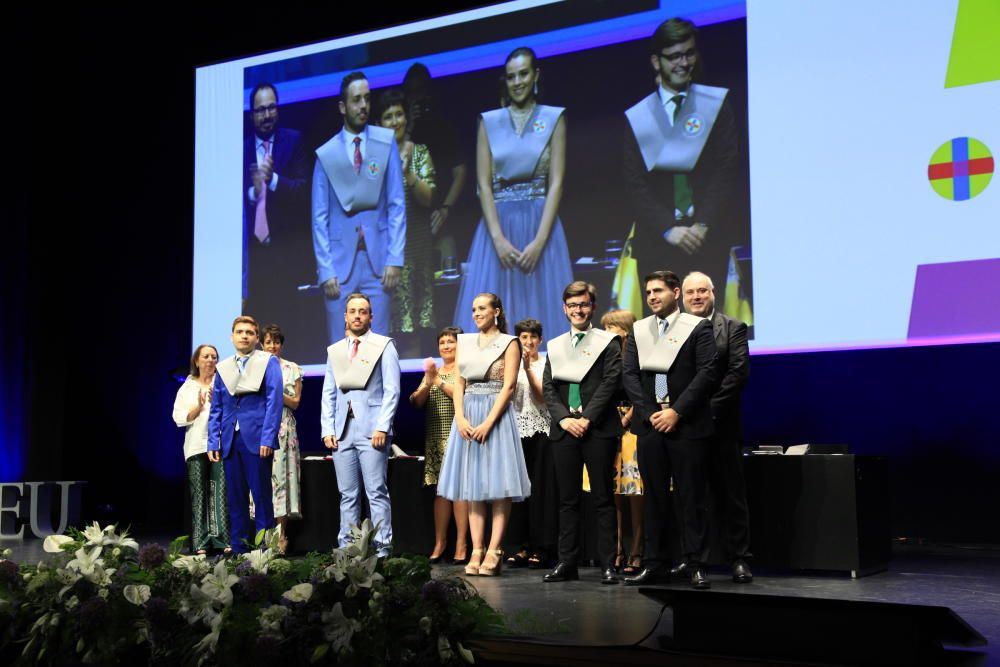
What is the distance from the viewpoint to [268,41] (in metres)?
7.47

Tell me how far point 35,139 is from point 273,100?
2.13 meters

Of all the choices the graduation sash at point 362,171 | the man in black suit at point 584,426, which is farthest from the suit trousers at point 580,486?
the graduation sash at point 362,171

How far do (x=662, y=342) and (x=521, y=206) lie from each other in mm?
2258

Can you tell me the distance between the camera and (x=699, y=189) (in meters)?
5.59

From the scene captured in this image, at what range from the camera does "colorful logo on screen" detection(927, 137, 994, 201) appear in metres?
4.89

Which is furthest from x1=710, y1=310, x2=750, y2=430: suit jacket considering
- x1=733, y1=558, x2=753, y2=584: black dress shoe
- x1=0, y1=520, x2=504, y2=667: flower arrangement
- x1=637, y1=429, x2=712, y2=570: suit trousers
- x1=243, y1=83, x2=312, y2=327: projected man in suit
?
x1=243, y1=83, x2=312, y2=327: projected man in suit

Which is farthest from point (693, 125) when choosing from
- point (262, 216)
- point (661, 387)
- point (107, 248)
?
point (107, 248)

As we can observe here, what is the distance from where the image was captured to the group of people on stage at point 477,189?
18.4 feet

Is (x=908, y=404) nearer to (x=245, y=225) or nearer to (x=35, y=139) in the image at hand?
(x=245, y=225)

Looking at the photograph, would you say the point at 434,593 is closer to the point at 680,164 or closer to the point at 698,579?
the point at 698,579

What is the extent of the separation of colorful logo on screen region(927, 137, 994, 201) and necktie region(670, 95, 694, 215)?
3.96 feet

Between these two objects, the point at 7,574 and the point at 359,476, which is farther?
the point at 359,476

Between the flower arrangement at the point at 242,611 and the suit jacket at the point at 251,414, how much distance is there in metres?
3.12

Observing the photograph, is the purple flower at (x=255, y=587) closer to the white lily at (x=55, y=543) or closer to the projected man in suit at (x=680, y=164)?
the white lily at (x=55, y=543)
